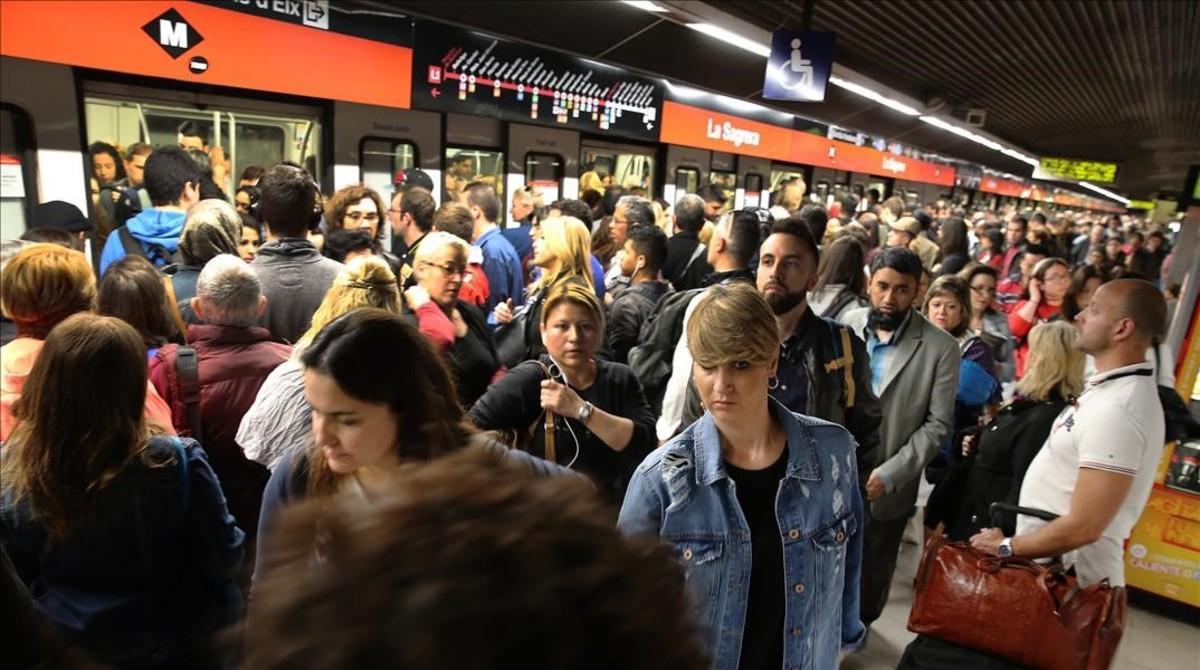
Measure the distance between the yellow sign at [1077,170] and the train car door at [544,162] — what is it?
21178 millimetres

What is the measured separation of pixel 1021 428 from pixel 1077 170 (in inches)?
990

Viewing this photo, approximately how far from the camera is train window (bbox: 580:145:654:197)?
8.81 metres

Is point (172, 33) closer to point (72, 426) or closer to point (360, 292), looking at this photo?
point (360, 292)

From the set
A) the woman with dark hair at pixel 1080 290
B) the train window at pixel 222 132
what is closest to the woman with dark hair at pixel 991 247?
the woman with dark hair at pixel 1080 290

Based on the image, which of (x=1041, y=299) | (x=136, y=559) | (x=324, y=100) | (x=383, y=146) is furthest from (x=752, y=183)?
(x=136, y=559)

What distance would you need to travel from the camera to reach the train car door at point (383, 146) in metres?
5.95

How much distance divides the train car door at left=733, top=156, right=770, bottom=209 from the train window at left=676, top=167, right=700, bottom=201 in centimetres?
136

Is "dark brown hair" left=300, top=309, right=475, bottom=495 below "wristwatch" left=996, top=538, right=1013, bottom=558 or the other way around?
the other way around

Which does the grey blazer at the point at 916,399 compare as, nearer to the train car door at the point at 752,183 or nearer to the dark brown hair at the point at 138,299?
the dark brown hair at the point at 138,299

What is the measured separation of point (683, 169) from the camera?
35.1 feet

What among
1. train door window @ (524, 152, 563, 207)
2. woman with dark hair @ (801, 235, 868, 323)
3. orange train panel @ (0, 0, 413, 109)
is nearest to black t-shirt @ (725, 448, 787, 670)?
woman with dark hair @ (801, 235, 868, 323)

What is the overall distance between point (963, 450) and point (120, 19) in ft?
16.8

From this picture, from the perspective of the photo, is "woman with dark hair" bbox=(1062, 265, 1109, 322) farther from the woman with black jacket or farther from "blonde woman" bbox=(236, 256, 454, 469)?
"blonde woman" bbox=(236, 256, 454, 469)

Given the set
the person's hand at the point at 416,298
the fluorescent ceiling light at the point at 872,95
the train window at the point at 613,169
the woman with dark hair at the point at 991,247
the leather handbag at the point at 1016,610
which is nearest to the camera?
the leather handbag at the point at 1016,610
